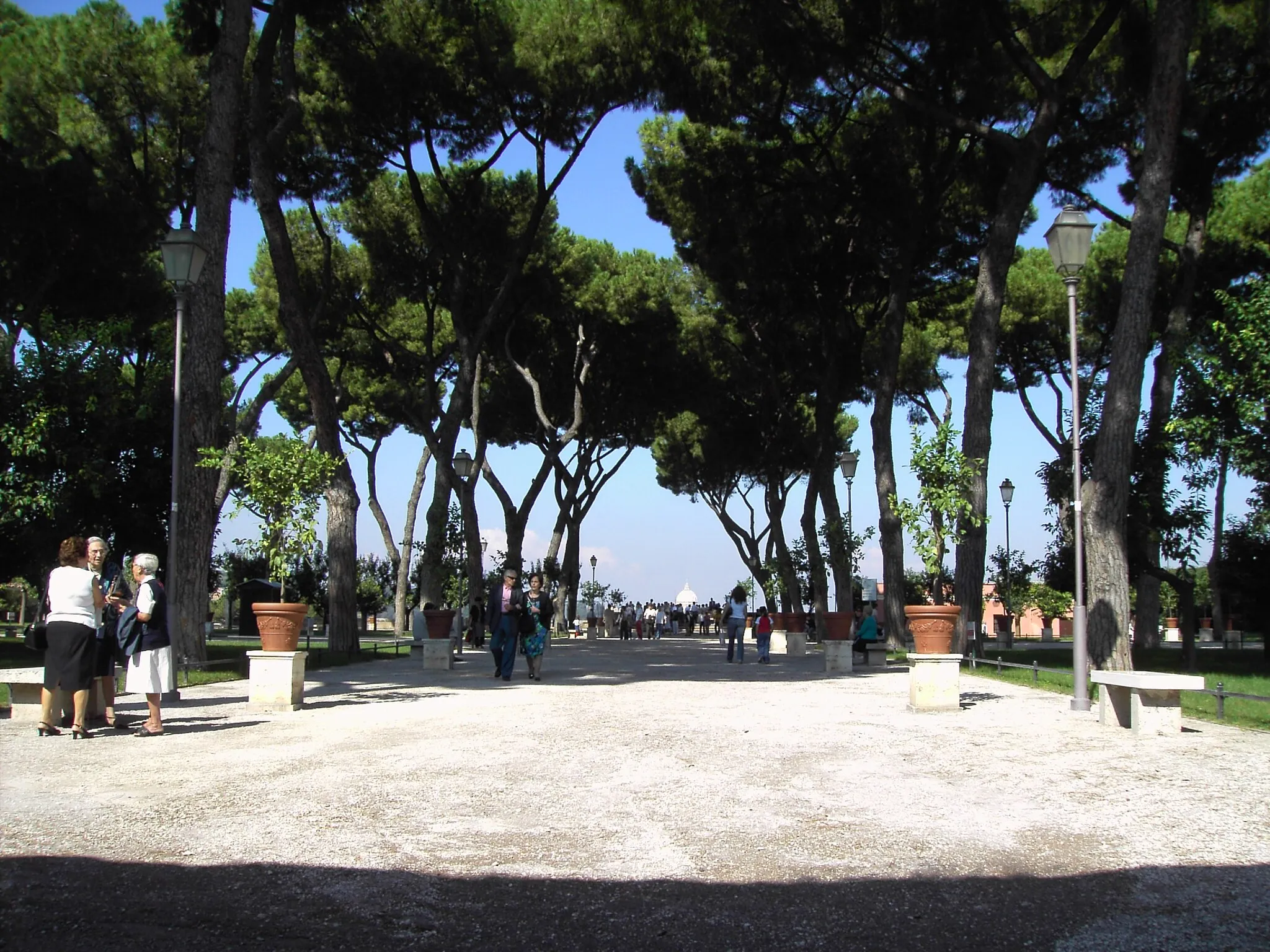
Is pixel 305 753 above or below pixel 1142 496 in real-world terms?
below

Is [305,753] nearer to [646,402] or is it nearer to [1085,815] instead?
[1085,815]

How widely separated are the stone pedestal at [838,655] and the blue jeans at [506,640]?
5.57 metres

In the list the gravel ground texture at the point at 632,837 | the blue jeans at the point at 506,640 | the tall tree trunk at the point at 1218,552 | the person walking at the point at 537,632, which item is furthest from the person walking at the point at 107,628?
the tall tree trunk at the point at 1218,552

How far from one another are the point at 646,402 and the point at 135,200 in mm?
14561

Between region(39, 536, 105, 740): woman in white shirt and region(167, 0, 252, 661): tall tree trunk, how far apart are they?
5.08 metres

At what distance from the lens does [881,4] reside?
17.9 m

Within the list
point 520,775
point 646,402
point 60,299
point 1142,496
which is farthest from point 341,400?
point 520,775

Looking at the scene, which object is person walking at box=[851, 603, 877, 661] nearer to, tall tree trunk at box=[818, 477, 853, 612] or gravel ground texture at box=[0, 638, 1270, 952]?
tall tree trunk at box=[818, 477, 853, 612]

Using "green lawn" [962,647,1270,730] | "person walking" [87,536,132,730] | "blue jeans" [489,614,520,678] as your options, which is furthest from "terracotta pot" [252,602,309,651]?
"green lawn" [962,647,1270,730]

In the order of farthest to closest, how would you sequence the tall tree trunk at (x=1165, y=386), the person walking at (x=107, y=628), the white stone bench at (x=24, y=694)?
the tall tree trunk at (x=1165, y=386)
the white stone bench at (x=24, y=694)
the person walking at (x=107, y=628)

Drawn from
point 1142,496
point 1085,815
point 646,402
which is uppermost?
point 646,402

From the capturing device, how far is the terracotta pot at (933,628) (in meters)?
11.0

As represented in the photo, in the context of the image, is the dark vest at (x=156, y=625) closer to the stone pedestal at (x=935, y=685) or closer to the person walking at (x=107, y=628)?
the person walking at (x=107, y=628)

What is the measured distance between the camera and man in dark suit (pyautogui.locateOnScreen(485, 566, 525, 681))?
47.5 ft
